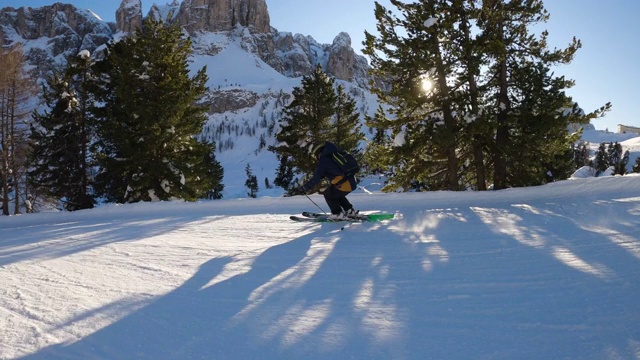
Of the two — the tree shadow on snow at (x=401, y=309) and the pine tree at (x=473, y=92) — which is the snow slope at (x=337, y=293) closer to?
the tree shadow on snow at (x=401, y=309)

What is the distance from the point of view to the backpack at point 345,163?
7379 mm

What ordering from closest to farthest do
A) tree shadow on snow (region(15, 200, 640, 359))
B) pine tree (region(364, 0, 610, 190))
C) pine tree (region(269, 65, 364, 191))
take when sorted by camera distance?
tree shadow on snow (region(15, 200, 640, 359)) < pine tree (region(364, 0, 610, 190)) < pine tree (region(269, 65, 364, 191))

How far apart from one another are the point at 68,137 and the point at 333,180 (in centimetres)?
1973

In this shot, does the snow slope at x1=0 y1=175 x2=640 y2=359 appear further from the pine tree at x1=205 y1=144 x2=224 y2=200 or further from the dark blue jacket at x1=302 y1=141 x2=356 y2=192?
the pine tree at x1=205 y1=144 x2=224 y2=200

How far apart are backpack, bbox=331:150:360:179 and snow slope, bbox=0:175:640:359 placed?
148 centimetres

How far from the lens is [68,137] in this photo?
2073 cm

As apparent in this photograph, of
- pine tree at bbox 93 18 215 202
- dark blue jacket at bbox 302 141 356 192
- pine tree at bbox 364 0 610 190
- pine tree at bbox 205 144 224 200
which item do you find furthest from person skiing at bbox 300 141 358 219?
pine tree at bbox 205 144 224 200

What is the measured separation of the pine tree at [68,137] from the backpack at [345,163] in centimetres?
1725

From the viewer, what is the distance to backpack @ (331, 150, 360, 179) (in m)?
7.38

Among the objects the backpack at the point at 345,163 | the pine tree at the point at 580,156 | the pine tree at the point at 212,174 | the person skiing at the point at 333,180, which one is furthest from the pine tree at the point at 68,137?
the pine tree at the point at 580,156

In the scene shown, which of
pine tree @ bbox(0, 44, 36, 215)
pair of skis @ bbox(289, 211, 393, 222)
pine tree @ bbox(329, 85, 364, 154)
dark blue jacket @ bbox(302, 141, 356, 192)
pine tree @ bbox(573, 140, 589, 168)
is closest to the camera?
dark blue jacket @ bbox(302, 141, 356, 192)

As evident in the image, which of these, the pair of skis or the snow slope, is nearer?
the snow slope

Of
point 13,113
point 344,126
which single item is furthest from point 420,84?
point 13,113

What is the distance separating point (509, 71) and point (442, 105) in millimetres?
3323
